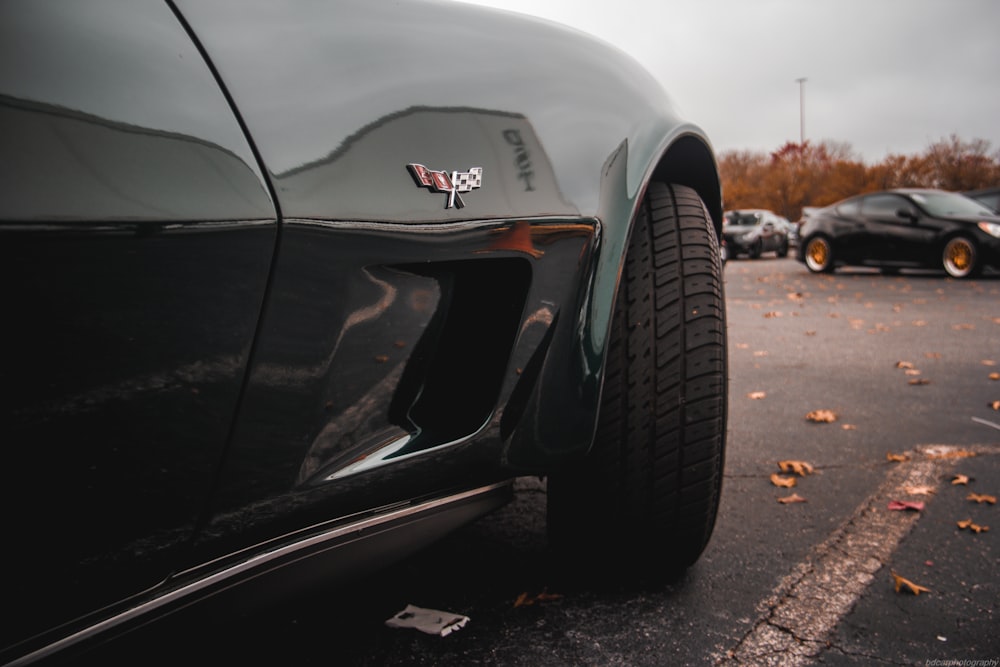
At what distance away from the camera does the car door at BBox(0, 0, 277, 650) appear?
2.21 ft

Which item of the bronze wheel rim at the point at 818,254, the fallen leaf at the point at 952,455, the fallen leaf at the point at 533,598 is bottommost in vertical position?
the fallen leaf at the point at 952,455

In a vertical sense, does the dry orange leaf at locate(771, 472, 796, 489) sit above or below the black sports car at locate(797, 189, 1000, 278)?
below

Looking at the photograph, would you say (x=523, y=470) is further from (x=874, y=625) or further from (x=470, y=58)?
(x=874, y=625)

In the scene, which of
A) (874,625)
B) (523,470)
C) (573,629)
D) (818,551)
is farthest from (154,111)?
(818,551)

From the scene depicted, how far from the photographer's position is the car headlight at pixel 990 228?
358 inches

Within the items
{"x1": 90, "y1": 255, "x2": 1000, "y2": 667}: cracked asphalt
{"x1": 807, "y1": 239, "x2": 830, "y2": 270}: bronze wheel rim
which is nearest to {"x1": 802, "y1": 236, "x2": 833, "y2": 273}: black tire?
{"x1": 807, "y1": 239, "x2": 830, "y2": 270}: bronze wheel rim

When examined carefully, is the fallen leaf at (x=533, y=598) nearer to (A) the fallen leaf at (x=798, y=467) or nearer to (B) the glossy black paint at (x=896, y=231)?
(A) the fallen leaf at (x=798, y=467)

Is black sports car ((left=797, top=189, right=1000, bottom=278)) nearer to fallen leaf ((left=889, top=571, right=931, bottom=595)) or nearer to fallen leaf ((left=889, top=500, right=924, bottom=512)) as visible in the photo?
fallen leaf ((left=889, top=500, right=924, bottom=512))

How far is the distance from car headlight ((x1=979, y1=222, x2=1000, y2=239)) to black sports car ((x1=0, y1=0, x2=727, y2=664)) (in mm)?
9608

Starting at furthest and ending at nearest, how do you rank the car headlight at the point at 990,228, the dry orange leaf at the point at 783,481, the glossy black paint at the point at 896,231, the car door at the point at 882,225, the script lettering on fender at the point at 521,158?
the car door at the point at 882,225
the glossy black paint at the point at 896,231
the car headlight at the point at 990,228
the dry orange leaf at the point at 783,481
the script lettering on fender at the point at 521,158

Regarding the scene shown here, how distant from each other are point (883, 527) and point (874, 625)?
576 millimetres

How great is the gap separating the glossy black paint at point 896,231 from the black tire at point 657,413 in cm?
953

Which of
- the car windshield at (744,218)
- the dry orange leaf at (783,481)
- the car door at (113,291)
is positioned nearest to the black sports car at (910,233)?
the car windshield at (744,218)

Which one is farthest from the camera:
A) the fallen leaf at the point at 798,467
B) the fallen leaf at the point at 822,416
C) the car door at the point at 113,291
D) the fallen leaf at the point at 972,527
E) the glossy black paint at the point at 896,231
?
the glossy black paint at the point at 896,231
